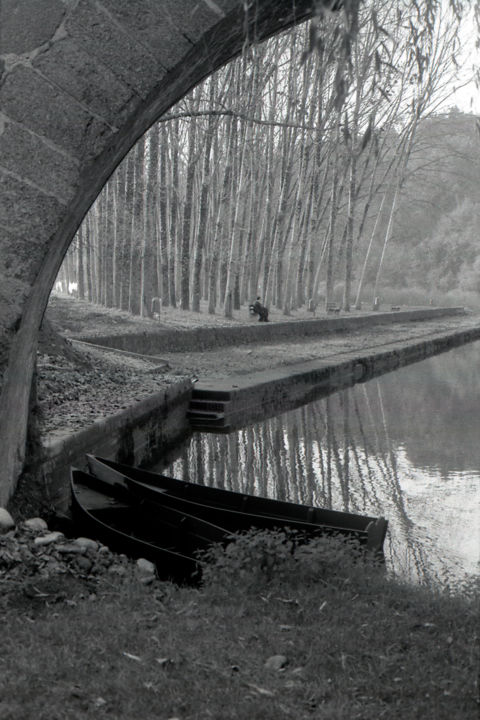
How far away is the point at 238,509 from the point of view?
6.64 m

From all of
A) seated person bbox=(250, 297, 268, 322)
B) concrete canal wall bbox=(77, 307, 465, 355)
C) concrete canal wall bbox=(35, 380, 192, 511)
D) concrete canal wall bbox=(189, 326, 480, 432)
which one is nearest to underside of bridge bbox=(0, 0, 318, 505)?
concrete canal wall bbox=(35, 380, 192, 511)

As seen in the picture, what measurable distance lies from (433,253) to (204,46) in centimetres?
5889

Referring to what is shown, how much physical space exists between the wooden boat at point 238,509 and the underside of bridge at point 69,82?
7.62ft

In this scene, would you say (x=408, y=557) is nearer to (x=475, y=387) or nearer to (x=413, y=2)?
(x=413, y=2)

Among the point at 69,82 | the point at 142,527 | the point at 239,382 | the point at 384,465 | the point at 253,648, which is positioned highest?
the point at 69,82

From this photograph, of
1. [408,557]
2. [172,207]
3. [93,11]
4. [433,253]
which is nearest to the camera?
[93,11]

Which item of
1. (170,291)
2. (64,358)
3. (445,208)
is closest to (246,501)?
(64,358)

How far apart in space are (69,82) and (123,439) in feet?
18.0

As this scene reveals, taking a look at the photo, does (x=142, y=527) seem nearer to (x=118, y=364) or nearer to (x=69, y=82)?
(x=69, y=82)

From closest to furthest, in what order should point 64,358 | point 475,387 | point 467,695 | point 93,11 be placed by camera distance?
point 467,695 < point 93,11 < point 64,358 < point 475,387

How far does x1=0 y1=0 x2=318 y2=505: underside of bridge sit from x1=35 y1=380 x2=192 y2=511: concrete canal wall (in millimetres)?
2575

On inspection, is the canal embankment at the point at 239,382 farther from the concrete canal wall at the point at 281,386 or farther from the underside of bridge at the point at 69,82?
the underside of bridge at the point at 69,82

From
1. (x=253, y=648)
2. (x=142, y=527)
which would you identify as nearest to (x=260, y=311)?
(x=142, y=527)

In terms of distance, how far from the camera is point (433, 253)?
201 ft
